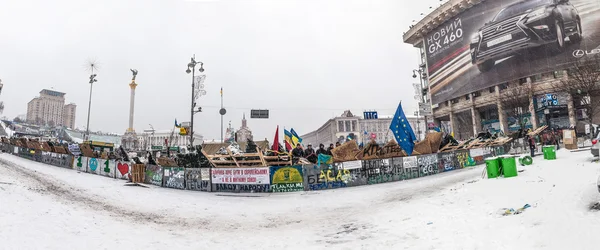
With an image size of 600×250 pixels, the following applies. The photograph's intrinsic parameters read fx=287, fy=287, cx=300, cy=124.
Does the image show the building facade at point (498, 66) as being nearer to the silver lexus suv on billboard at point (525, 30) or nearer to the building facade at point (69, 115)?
the silver lexus suv on billboard at point (525, 30)

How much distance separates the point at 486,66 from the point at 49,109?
142781 millimetres

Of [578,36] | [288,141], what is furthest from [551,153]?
[578,36]

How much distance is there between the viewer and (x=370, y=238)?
6.27 meters

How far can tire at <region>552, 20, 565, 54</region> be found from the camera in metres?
40.4

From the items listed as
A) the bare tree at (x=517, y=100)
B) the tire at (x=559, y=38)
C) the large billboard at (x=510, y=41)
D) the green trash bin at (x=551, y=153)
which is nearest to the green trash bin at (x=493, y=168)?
the green trash bin at (x=551, y=153)

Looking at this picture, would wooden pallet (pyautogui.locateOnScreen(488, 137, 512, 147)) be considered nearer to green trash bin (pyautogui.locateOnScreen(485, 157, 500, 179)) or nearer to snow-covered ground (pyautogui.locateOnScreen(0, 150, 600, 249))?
snow-covered ground (pyautogui.locateOnScreen(0, 150, 600, 249))

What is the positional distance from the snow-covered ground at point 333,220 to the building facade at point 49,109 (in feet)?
407

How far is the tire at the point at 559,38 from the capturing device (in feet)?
132

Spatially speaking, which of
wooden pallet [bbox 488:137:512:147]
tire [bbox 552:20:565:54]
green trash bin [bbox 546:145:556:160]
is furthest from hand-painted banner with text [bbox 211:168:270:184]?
tire [bbox 552:20:565:54]

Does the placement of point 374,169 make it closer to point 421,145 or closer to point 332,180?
point 332,180

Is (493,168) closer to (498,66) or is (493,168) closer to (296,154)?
(296,154)

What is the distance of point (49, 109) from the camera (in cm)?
11100

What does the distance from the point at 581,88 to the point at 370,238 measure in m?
24.1

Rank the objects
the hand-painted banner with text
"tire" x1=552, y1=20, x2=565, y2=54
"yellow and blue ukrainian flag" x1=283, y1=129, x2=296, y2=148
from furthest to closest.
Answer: "tire" x1=552, y1=20, x2=565, y2=54
"yellow and blue ukrainian flag" x1=283, y1=129, x2=296, y2=148
the hand-painted banner with text
